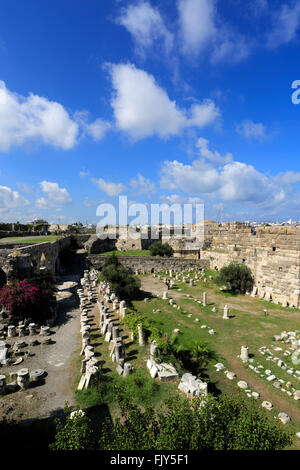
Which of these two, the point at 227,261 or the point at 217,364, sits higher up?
the point at 227,261

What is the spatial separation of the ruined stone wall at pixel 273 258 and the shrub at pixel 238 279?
1.66 feet

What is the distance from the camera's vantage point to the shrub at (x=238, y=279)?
1558 centimetres

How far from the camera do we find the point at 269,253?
1461cm

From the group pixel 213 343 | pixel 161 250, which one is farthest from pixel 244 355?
pixel 161 250

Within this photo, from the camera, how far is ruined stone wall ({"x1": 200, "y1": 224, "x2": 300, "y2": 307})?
12.9 metres

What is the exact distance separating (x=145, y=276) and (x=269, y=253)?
11.3m

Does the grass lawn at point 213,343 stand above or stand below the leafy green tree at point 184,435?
below

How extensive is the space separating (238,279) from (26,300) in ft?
42.4

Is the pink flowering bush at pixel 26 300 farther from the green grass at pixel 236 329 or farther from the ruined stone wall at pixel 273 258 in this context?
the ruined stone wall at pixel 273 258

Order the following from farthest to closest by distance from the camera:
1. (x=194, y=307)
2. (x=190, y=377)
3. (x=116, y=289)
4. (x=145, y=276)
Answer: (x=145, y=276) → (x=116, y=289) → (x=194, y=307) → (x=190, y=377)

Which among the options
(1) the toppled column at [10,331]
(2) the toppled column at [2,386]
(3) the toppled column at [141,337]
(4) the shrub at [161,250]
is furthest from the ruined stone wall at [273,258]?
(1) the toppled column at [10,331]
